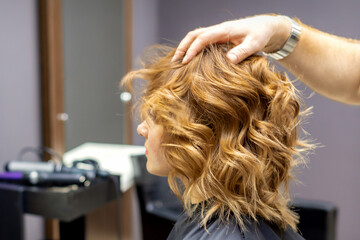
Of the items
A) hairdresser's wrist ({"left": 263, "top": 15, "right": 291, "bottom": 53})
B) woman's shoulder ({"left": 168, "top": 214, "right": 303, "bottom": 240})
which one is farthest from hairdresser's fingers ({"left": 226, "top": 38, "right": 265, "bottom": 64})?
woman's shoulder ({"left": 168, "top": 214, "right": 303, "bottom": 240})

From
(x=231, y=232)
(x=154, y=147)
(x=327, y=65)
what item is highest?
(x=327, y=65)

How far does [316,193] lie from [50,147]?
2.16m

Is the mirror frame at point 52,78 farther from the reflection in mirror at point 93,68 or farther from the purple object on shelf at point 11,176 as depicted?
the purple object on shelf at point 11,176

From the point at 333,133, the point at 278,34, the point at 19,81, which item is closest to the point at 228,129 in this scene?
the point at 278,34

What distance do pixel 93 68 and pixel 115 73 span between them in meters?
0.28

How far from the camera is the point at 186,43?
2.83 ft

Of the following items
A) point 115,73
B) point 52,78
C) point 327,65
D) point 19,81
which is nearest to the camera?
point 327,65

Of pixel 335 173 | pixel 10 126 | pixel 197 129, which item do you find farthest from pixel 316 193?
pixel 197 129

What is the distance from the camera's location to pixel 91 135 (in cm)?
258

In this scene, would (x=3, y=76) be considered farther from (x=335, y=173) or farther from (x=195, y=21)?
(x=335, y=173)

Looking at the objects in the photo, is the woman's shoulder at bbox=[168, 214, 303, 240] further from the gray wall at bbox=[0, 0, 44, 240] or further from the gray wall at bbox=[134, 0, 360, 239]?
the gray wall at bbox=[134, 0, 360, 239]

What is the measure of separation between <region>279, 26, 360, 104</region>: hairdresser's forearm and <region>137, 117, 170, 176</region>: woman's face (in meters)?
0.43

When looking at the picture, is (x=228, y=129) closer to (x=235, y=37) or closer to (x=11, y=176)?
(x=235, y=37)

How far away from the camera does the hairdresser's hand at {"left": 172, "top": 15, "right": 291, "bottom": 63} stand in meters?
0.82
